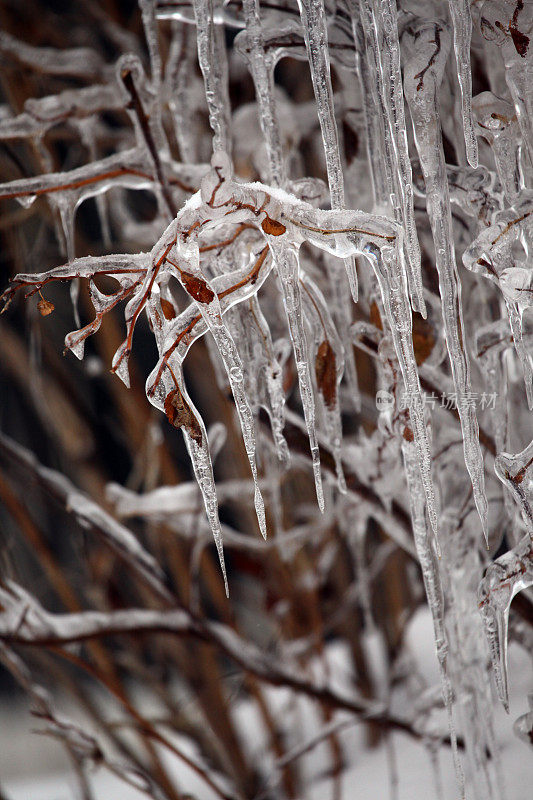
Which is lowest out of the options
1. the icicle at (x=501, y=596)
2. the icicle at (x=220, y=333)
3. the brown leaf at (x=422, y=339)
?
the icicle at (x=501, y=596)

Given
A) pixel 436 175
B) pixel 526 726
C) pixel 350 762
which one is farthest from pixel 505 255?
pixel 350 762

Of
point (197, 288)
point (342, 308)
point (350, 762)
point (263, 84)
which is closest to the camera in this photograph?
point (197, 288)

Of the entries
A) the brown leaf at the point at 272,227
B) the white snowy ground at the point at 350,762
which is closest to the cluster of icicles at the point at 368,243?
the brown leaf at the point at 272,227

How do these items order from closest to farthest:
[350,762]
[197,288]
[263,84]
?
[197,288] < [263,84] < [350,762]

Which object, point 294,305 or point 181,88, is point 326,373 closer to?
point 294,305

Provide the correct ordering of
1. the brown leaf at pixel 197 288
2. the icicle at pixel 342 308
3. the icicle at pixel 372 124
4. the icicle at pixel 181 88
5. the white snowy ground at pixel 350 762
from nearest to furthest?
the brown leaf at pixel 197 288
the icicle at pixel 372 124
the icicle at pixel 342 308
the icicle at pixel 181 88
the white snowy ground at pixel 350 762

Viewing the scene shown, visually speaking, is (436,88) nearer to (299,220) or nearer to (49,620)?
(299,220)

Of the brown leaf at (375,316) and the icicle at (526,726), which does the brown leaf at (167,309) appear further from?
the icicle at (526,726)

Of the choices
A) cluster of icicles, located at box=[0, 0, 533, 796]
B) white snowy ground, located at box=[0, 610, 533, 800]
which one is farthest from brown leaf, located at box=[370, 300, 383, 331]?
white snowy ground, located at box=[0, 610, 533, 800]
